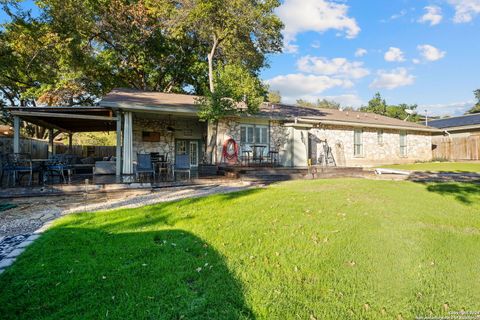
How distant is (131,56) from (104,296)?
19.4 m

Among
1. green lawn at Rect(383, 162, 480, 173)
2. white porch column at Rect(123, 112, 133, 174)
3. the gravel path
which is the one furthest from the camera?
green lawn at Rect(383, 162, 480, 173)

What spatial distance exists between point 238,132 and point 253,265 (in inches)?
436

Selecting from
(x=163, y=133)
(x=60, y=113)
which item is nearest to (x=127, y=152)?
(x=60, y=113)

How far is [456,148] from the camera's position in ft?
68.5

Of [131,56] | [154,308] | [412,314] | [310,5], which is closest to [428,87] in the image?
[310,5]

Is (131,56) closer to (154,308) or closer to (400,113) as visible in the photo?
(154,308)

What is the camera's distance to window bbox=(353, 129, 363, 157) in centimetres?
1739

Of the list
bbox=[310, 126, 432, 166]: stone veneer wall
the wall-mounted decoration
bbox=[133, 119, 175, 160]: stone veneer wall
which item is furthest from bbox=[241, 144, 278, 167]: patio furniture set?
the wall-mounted decoration

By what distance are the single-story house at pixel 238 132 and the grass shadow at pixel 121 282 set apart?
24.0 feet

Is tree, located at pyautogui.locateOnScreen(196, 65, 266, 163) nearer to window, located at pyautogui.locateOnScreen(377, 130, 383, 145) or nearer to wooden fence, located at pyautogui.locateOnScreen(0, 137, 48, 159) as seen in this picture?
wooden fence, located at pyautogui.locateOnScreen(0, 137, 48, 159)

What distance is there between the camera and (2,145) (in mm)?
11562

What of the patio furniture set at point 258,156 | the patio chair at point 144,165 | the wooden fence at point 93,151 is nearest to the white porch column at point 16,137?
the patio chair at point 144,165

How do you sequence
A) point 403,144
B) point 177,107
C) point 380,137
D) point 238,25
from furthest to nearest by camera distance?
point 403,144
point 380,137
point 238,25
point 177,107

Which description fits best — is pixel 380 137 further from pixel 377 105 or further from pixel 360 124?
pixel 377 105
